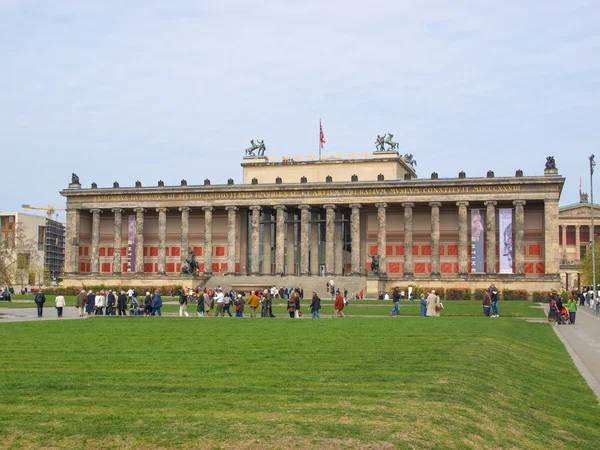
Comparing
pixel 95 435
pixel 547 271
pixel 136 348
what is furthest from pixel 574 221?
pixel 95 435

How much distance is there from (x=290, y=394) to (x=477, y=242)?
78.5 metres

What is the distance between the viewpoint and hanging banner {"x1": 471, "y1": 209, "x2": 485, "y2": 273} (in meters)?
91.9

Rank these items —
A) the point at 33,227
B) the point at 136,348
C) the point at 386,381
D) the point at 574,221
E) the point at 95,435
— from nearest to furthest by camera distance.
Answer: the point at 95,435 < the point at 386,381 < the point at 136,348 < the point at 574,221 < the point at 33,227

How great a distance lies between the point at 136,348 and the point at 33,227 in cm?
16458

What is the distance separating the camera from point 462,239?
308 feet

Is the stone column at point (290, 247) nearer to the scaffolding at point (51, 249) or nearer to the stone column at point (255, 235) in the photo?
the stone column at point (255, 235)

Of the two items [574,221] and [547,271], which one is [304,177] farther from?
[574,221]

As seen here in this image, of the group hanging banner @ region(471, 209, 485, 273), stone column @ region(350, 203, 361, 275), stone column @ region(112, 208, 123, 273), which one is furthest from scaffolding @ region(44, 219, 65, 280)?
hanging banner @ region(471, 209, 485, 273)

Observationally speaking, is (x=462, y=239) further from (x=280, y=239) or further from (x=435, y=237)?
(x=280, y=239)

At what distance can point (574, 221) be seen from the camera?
144000mm

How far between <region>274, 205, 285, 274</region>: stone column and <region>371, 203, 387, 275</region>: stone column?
37.9 ft

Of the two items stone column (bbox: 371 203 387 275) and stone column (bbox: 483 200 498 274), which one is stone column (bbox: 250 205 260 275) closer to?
stone column (bbox: 371 203 387 275)

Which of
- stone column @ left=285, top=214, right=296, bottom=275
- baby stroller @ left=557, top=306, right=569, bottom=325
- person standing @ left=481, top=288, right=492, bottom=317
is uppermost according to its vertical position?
stone column @ left=285, top=214, right=296, bottom=275

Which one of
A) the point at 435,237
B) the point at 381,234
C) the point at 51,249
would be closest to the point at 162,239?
the point at 381,234
